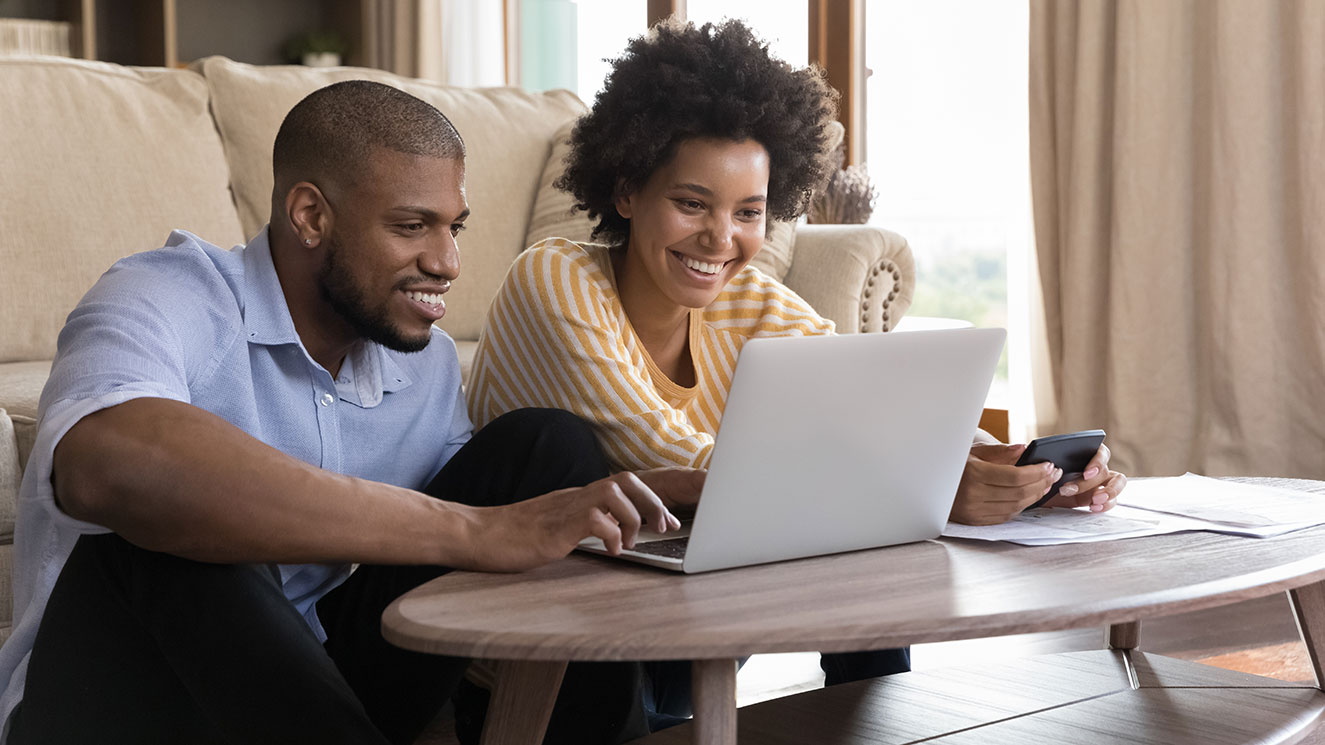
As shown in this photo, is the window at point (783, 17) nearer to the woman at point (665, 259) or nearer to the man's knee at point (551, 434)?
the woman at point (665, 259)

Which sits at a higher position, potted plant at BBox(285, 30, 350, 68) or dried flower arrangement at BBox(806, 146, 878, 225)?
potted plant at BBox(285, 30, 350, 68)

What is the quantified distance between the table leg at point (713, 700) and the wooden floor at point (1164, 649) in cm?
106

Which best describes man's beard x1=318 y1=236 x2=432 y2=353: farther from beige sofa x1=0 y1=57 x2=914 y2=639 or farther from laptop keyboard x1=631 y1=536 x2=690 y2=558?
beige sofa x1=0 y1=57 x2=914 y2=639

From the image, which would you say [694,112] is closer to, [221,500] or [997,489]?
[997,489]

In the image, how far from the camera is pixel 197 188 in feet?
8.59

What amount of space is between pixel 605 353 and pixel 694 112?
324 millimetres

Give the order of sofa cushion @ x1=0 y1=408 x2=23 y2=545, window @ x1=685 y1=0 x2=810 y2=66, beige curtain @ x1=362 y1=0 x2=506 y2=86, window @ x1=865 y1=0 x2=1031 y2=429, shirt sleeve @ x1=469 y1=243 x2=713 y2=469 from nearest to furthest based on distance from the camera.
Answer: shirt sleeve @ x1=469 y1=243 x2=713 y2=469, sofa cushion @ x1=0 y1=408 x2=23 y2=545, window @ x1=865 y1=0 x2=1031 y2=429, window @ x1=685 y1=0 x2=810 y2=66, beige curtain @ x1=362 y1=0 x2=506 y2=86

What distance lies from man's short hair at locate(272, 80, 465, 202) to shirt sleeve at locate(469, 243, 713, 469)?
246 millimetres

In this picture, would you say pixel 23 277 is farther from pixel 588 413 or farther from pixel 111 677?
pixel 111 677

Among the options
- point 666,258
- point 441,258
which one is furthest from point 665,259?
point 441,258

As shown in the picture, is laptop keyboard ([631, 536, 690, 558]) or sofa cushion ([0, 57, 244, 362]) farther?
sofa cushion ([0, 57, 244, 362])

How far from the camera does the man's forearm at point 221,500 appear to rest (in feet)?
3.21

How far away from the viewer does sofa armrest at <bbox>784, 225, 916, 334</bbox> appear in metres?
2.72

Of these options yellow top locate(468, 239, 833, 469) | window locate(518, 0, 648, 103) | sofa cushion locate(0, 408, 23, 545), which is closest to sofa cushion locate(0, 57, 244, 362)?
sofa cushion locate(0, 408, 23, 545)
